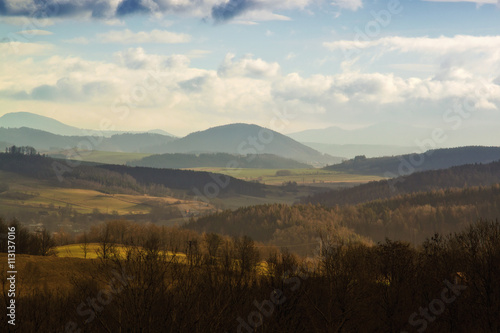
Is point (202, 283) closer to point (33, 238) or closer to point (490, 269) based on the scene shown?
point (490, 269)

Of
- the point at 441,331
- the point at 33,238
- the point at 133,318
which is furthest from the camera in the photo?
the point at 33,238

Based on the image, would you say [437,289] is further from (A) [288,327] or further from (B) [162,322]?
(B) [162,322]

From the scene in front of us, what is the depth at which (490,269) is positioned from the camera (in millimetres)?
66000

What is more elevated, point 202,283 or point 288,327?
point 202,283

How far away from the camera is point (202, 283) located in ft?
186

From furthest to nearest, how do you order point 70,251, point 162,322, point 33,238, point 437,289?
point 70,251, point 33,238, point 437,289, point 162,322

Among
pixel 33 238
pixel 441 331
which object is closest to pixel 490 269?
pixel 441 331

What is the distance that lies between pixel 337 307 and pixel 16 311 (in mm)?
38385

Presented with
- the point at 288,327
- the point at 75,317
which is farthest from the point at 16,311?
the point at 288,327

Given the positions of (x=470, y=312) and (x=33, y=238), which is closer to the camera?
(x=470, y=312)

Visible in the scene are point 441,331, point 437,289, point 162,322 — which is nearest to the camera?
point 162,322

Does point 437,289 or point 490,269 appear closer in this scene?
point 490,269

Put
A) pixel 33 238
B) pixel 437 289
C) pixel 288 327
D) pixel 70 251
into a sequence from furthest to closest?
pixel 70 251 < pixel 33 238 < pixel 437 289 < pixel 288 327

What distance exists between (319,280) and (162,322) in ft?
106
